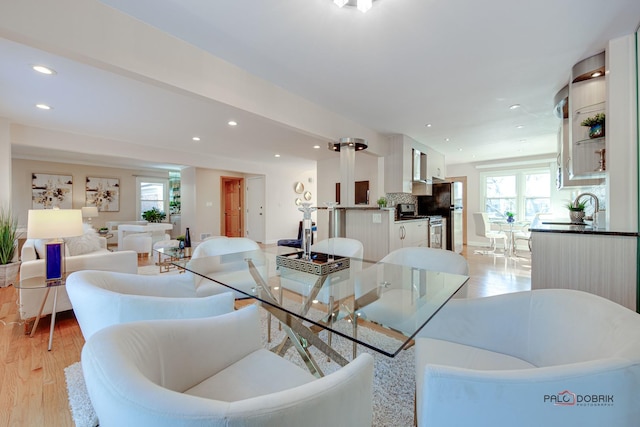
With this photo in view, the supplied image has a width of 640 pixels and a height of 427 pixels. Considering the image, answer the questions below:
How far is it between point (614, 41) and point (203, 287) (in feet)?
12.7

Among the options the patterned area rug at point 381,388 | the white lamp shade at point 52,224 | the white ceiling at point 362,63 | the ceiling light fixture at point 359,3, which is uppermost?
the white ceiling at point 362,63

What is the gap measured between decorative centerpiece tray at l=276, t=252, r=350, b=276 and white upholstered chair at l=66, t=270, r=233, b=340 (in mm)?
610

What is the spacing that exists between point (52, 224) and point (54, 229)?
4 centimetres

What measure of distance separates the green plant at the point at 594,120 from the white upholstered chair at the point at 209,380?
3181 millimetres

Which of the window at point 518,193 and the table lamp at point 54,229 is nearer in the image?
the table lamp at point 54,229

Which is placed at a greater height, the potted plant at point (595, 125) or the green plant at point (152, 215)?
the potted plant at point (595, 125)

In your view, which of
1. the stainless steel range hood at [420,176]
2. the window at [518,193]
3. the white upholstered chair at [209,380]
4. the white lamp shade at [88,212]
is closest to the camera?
the white upholstered chair at [209,380]

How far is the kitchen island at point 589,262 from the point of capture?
6.25 ft

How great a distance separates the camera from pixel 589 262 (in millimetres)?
2021

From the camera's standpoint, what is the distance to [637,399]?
2.01 ft

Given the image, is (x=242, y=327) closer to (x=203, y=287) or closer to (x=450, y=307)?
(x=450, y=307)

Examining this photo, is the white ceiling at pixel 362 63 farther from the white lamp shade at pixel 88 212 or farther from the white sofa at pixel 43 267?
the white lamp shade at pixel 88 212

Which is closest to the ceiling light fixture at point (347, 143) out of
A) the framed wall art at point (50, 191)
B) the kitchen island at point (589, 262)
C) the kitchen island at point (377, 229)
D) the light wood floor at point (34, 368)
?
the kitchen island at point (377, 229)

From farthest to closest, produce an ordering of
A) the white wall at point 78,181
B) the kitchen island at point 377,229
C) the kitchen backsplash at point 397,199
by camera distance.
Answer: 1. the white wall at point 78,181
2. the kitchen backsplash at point 397,199
3. the kitchen island at point 377,229
